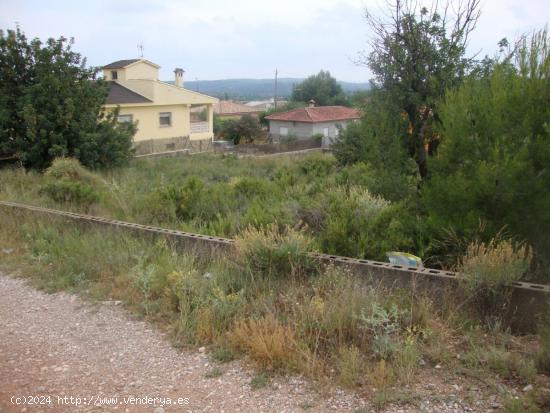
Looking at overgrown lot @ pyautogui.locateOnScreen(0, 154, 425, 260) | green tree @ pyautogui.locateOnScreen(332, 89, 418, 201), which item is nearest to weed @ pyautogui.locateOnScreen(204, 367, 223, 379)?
overgrown lot @ pyautogui.locateOnScreen(0, 154, 425, 260)

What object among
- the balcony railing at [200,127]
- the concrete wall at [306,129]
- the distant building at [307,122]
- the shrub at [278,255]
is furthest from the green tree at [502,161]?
the concrete wall at [306,129]

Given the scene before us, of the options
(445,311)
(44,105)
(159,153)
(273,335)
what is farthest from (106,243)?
(159,153)

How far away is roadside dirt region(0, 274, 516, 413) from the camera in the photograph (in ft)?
10.8

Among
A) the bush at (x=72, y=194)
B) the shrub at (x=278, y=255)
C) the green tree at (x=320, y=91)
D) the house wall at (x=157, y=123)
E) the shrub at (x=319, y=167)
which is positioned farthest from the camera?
the green tree at (x=320, y=91)

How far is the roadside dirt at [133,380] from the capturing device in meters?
3.28

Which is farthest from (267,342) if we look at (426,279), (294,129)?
(294,129)

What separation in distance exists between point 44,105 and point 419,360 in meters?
17.8

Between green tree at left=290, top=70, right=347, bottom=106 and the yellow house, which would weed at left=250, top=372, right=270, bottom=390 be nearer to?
the yellow house

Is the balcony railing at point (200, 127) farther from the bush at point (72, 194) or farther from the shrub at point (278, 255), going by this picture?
the shrub at point (278, 255)

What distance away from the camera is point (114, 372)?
381 cm

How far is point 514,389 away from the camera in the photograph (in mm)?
3217

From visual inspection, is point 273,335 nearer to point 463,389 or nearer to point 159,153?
point 463,389

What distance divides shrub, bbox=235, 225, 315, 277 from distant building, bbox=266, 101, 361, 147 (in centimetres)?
4762

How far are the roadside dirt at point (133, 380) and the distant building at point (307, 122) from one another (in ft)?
160
